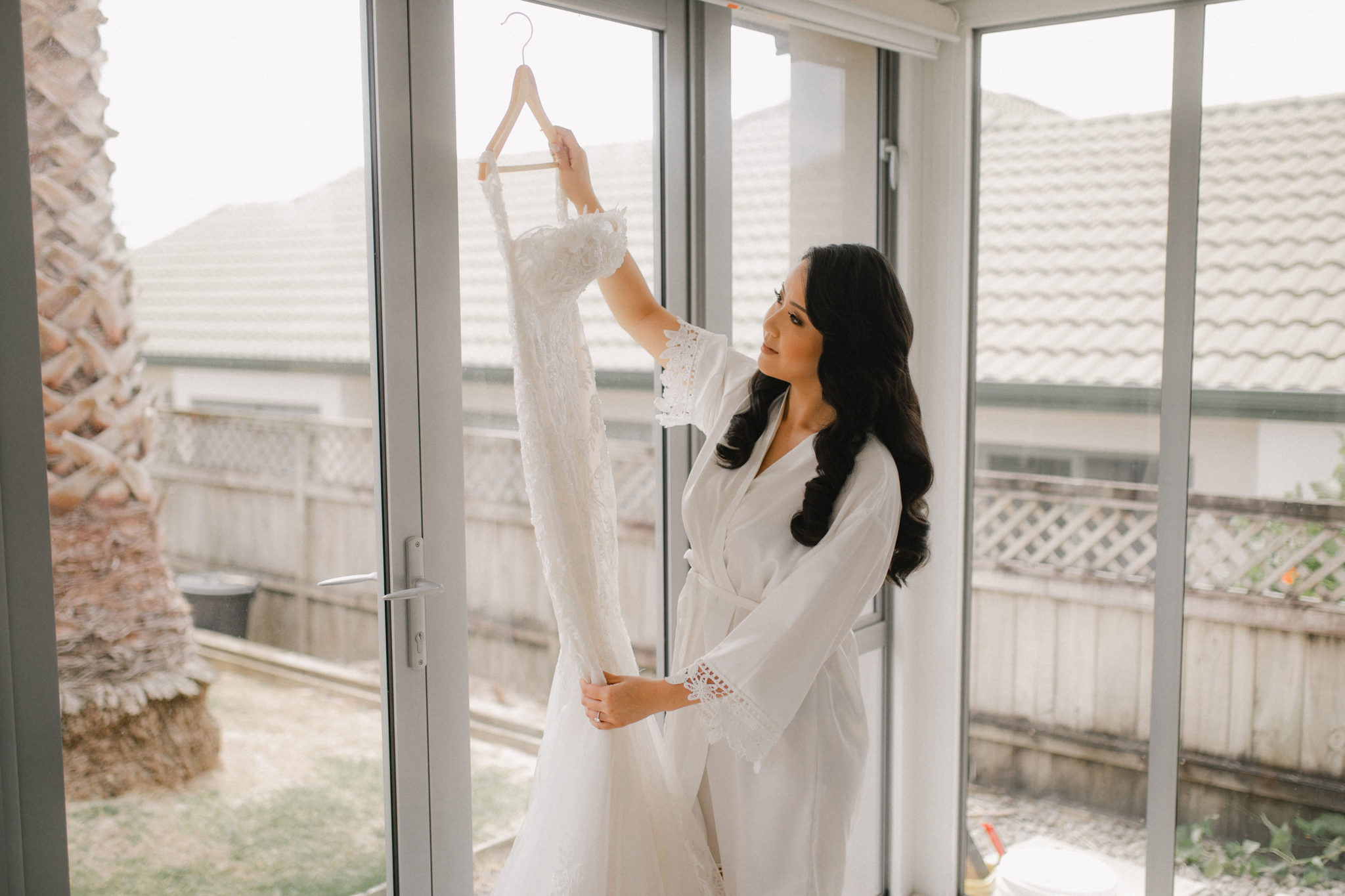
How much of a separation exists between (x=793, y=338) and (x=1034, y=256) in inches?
49.1

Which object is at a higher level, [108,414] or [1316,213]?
[1316,213]

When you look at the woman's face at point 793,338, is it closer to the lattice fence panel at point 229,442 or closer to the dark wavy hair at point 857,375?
the dark wavy hair at point 857,375

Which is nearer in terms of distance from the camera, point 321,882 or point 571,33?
point 321,882

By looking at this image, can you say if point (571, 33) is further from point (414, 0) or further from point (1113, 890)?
point (1113, 890)

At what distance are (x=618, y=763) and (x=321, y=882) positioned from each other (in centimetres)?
54

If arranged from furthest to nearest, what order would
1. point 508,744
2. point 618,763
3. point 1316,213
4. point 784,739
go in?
point 1316,213 → point 508,744 → point 784,739 → point 618,763

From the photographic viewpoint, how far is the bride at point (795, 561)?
1580 mm

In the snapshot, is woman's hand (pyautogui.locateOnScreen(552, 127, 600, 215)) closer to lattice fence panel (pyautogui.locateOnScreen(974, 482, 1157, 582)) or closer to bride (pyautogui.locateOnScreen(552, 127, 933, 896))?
bride (pyautogui.locateOnScreen(552, 127, 933, 896))

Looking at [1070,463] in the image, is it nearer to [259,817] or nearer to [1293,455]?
[1293,455]

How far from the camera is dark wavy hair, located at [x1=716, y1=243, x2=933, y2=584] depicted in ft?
5.48

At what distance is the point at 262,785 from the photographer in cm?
158

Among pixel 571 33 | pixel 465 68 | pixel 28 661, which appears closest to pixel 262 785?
pixel 28 661

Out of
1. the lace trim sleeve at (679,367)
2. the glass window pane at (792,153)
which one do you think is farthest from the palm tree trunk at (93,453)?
the glass window pane at (792,153)

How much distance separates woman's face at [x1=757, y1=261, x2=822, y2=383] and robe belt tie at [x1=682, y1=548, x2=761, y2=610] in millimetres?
365
